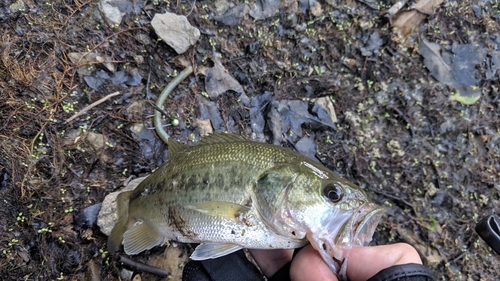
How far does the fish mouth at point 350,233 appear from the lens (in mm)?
2650

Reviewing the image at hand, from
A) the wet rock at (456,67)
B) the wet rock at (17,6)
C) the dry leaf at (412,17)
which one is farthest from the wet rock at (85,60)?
the wet rock at (456,67)

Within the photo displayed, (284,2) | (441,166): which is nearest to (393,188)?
(441,166)

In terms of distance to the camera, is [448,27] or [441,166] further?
[448,27]

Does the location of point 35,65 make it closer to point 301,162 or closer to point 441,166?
point 301,162

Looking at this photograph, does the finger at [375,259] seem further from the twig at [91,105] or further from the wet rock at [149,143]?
the twig at [91,105]

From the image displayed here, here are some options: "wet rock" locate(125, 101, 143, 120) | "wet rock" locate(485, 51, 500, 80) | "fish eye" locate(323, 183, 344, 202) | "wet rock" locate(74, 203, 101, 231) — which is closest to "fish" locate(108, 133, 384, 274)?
"fish eye" locate(323, 183, 344, 202)

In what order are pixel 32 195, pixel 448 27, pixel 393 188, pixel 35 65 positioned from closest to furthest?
pixel 32 195 → pixel 35 65 → pixel 393 188 → pixel 448 27

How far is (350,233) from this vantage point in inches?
104

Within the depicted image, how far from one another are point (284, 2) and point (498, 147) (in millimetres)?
3695

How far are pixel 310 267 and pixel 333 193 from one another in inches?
24.8

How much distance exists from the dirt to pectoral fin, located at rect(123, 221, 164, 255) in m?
0.99

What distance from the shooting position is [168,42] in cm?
470

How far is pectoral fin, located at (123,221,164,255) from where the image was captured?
10.2ft

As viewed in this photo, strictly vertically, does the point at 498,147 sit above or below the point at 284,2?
below
